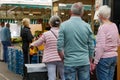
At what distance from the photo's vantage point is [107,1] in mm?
8195

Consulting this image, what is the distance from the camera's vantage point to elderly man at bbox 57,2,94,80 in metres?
4.88

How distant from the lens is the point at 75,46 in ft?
16.0

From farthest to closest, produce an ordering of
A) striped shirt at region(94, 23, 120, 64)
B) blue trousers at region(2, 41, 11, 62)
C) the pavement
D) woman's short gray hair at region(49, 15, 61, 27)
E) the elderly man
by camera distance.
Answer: blue trousers at region(2, 41, 11, 62) < the pavement < woman's short gray hair at region(49, 15, 61, 27) < striped shirt at region(94, 23, 120, 64) < the elderly man

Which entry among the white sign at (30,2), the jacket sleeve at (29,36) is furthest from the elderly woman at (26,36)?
the white sign at (30,2)

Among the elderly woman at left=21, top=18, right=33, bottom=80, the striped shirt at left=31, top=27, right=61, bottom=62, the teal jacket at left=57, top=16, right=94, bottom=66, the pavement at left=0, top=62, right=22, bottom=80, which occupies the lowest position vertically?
the pavement at left=0, top=62, right=22, bottom=80

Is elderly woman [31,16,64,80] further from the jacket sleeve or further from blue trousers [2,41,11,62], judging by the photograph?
blue trousers [2,41,11,62]

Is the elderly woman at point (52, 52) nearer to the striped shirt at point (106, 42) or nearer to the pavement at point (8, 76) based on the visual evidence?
the striped shirt at point (106, 42)

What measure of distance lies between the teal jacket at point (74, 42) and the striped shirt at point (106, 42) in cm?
32

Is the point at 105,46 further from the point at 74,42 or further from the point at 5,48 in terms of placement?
the point at 5,48

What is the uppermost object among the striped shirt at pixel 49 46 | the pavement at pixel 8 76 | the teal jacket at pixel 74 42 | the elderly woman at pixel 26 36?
the teal jacket at pixel 74 42

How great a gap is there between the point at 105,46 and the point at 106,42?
0.07m

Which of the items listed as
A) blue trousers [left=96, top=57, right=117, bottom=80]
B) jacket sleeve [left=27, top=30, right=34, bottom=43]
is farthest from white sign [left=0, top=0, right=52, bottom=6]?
blue trousers [left=96, top=57, right=117, bottom=80]

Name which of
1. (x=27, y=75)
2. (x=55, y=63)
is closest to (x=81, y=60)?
(x=55, y=63)

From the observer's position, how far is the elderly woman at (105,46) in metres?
5.24
